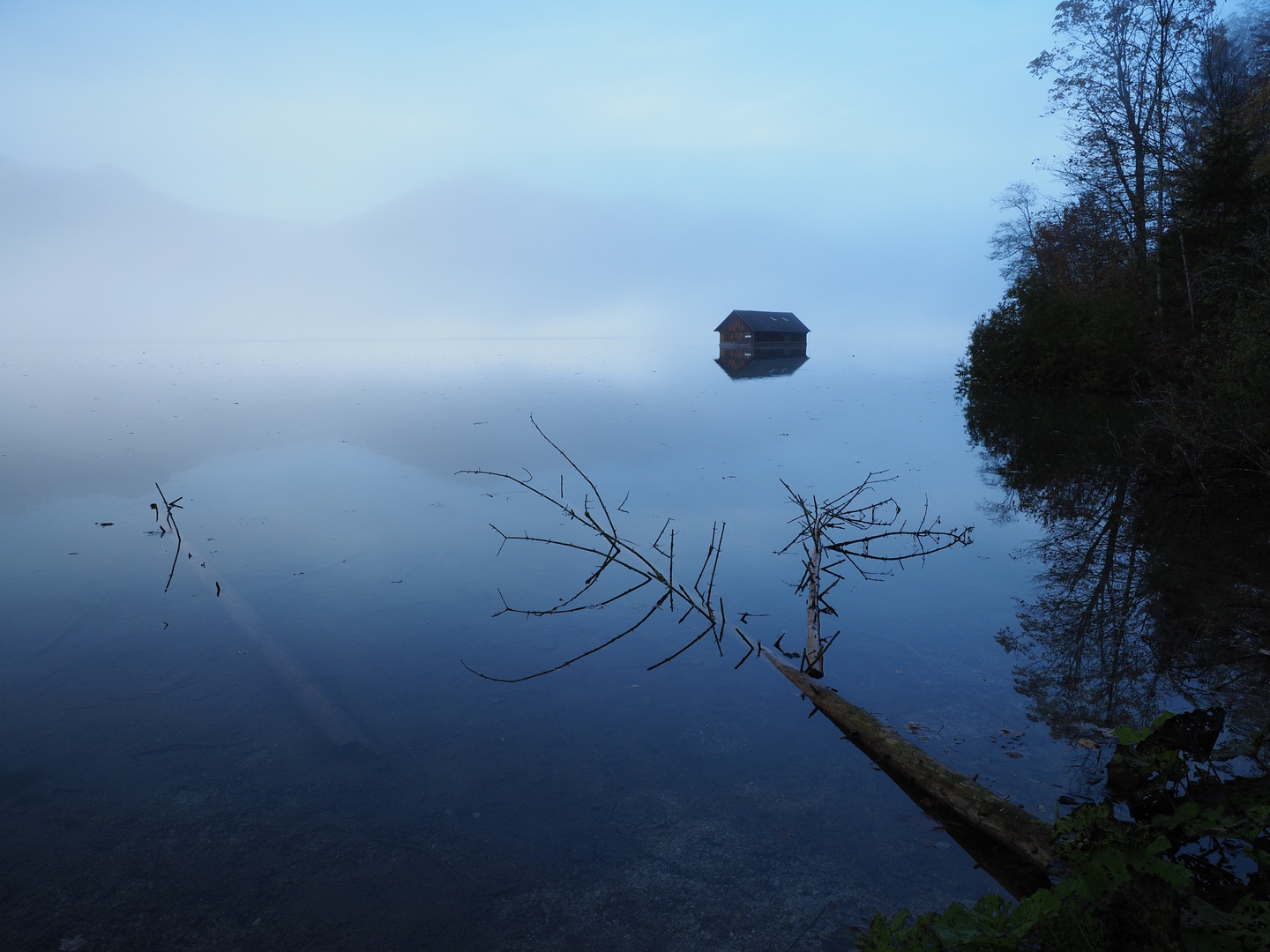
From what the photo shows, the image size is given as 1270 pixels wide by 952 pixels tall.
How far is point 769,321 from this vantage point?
57.5 metres

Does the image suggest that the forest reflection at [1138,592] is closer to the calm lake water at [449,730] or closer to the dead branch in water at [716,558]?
the calm lake water at [449,730]

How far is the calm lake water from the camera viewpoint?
369 cm

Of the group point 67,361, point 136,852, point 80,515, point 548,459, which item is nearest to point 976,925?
point 136,852

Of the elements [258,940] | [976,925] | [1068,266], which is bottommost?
[258,940]

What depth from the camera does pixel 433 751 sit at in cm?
503

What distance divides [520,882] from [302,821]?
1390mm

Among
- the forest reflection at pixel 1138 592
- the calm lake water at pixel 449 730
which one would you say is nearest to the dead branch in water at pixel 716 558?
the calm lake water at pixel 449 730

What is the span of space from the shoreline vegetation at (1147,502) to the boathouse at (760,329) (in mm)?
24445

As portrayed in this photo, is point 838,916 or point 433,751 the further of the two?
point 433,751

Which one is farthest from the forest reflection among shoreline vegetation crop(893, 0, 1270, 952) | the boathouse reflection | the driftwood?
the boathouse reflection

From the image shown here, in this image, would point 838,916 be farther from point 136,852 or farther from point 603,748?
point 136,852

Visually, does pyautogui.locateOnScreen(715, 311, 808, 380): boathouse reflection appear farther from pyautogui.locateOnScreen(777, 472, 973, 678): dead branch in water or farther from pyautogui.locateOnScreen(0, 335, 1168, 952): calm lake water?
pyautogui.locateOnScreen(0, 335, 1168, 952): calm lake water

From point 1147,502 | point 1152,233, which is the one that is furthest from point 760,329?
point 1147,502

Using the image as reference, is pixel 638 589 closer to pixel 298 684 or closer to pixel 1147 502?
pixel 298 684
